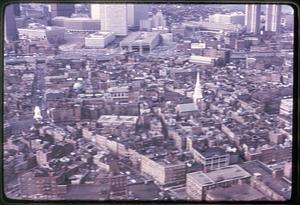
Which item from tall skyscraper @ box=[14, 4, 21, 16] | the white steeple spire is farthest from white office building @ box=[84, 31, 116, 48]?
the white steeple spire

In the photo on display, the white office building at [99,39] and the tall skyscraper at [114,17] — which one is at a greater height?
the tall skyscraper at [114,17]

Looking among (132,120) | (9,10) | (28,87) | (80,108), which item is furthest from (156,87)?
(9,10)

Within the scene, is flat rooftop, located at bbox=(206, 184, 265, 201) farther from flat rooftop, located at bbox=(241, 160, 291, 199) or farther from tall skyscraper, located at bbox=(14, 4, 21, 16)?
tall skyscraper, located at bbox=(14, 4, 21, 16)

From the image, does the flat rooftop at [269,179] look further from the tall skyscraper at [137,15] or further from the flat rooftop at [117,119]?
the tall skyscraper at [137,15]

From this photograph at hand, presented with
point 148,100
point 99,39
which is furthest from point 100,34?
point 148,100

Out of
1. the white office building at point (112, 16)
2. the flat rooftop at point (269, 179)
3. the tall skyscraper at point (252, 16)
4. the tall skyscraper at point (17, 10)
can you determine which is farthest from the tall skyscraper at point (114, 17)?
the flat rooftop at point (269, 179)

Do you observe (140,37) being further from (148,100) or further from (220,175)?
(220,175)

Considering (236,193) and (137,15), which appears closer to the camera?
(137,15)
